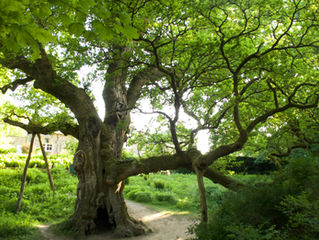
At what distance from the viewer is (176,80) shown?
7.06 meters

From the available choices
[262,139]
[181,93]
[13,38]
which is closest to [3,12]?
Result: [13,38]

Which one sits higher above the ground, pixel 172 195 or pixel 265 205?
pixel 265 205

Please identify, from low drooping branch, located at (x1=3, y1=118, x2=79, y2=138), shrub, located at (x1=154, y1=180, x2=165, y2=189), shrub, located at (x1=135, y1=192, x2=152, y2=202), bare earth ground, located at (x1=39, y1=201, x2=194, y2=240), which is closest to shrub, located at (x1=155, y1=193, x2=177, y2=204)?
shrub, located at (x1=135, y1=192, x2=152, y2=202)

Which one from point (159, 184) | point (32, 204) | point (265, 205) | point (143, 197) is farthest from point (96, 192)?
point (159, 184)

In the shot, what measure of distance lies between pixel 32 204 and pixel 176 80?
8489 mm

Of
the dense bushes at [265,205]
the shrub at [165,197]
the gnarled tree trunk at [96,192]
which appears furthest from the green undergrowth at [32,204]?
the dense bushes at [265,205]

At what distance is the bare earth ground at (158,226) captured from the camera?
8.21 metres

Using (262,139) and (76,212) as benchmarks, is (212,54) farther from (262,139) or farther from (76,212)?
(76,212)

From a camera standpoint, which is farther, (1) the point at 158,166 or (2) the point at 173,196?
(2) the point at 173,196

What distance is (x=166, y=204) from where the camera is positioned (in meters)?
13.5

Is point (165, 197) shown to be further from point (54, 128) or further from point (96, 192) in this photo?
point (54, 128)

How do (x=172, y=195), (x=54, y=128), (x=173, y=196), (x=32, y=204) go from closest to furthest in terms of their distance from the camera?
(x=54, y=128) < (x=32, y=204) < (x=173, y=196) < (x=172, y=195)

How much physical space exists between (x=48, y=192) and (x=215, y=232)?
10.4 m

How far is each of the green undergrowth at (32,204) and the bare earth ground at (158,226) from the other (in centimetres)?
68
